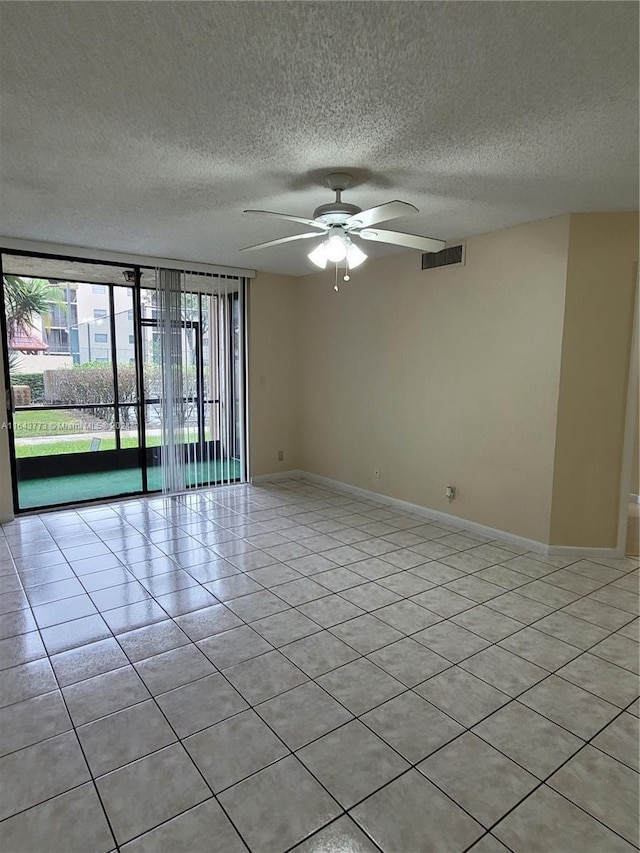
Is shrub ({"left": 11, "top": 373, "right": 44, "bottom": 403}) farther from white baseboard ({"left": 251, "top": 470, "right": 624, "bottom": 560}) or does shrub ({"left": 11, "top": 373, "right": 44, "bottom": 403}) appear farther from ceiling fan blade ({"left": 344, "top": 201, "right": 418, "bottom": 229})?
ceiling fan blade ({"left": 344, "top": 201, "right": 418, "bottom": 229})

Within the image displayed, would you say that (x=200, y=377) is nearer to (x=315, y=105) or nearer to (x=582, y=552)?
(x=315, y=105)

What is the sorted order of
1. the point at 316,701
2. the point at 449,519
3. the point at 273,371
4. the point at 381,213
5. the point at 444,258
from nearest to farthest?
the point at 316,701 < the point at 381,213 < the point at 444,258 < the point at 449,519 < the point at 273,371

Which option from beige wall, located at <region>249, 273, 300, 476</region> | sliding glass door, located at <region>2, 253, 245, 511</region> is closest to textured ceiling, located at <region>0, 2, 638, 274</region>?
sliding glass door, located at <region>2, 253, 245, 511</region>

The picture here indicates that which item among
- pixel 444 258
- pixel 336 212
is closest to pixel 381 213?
pixel 336 212

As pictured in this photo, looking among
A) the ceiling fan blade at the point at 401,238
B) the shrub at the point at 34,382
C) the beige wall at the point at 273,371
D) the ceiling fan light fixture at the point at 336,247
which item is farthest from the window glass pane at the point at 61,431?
the ceiling fan blade at the point at 401,238

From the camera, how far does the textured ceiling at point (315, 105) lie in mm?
1573

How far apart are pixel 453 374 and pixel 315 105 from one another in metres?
2.80

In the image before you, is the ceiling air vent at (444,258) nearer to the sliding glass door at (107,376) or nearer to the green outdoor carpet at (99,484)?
the sliding glass door at (107,376)

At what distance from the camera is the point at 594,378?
3639 millimetres

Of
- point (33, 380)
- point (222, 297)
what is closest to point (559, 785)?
point (222, 297)

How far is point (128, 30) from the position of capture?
1.62 m

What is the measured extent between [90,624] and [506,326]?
11.8ft

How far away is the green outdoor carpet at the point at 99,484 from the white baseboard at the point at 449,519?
0.45 meters

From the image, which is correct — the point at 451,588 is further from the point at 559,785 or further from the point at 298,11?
the point at 298,11
